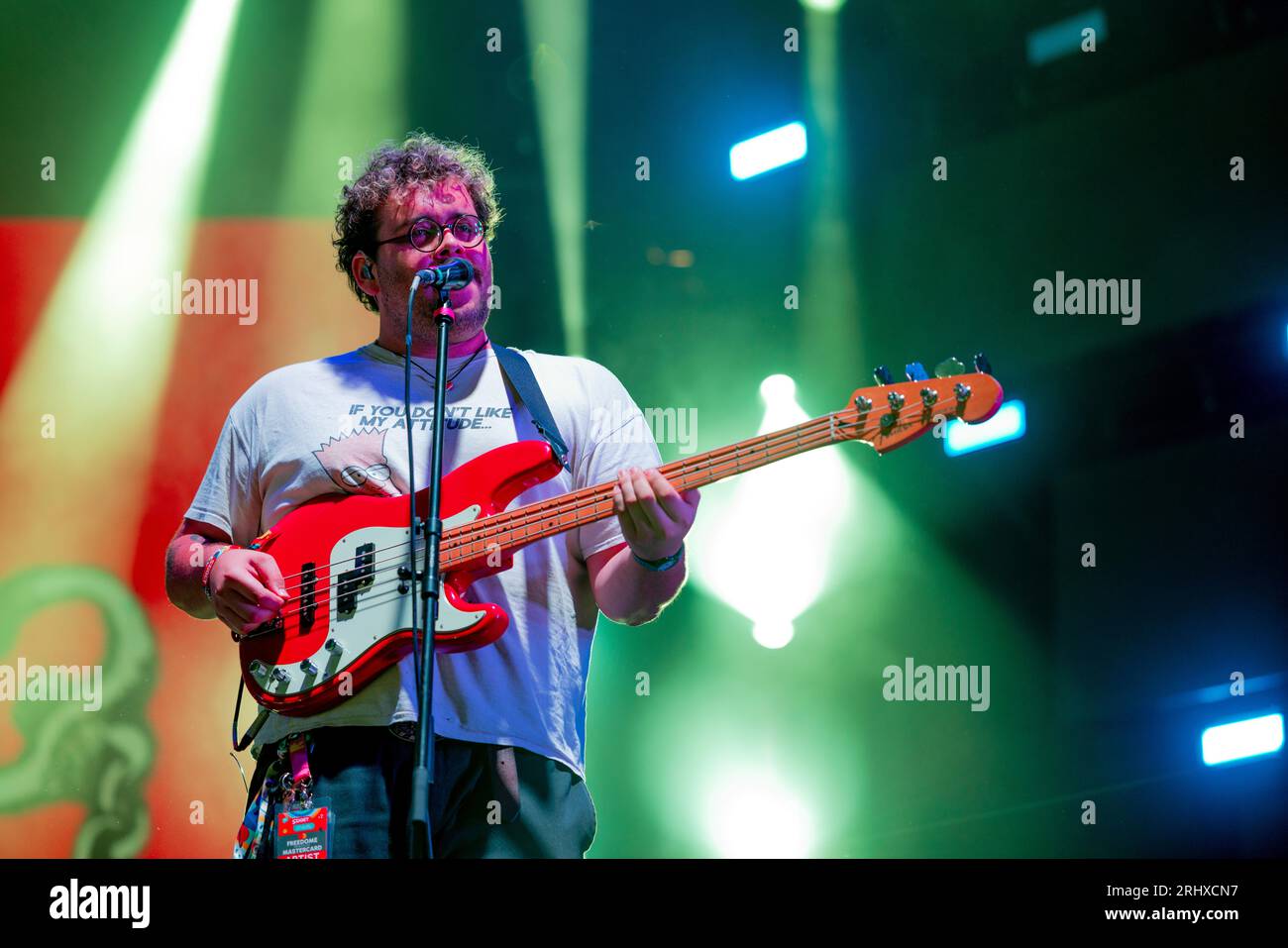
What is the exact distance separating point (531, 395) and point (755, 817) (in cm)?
188

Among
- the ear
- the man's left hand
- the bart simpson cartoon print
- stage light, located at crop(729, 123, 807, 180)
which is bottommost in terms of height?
the man's left hand

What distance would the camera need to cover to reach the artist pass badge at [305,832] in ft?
8.86

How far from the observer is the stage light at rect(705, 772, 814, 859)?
4.41m

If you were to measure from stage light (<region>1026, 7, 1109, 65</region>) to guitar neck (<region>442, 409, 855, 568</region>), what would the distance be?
2.30 m

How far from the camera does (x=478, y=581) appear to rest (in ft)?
9.77

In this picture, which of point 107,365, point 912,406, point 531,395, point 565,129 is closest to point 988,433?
point 912,406

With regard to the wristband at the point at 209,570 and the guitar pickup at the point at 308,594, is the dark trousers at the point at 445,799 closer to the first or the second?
the guitar pickup at the point at 308,594

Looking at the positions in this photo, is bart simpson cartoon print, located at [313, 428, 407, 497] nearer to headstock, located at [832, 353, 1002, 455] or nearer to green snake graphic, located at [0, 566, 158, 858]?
headstock, located at [832, 353, 1002, 455]

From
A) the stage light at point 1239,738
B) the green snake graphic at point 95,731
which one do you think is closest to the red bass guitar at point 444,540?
the green snake graphic at point 95,731

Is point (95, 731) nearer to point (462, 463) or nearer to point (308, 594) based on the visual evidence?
point (308, 594)

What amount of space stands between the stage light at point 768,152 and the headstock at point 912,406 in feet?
5.60

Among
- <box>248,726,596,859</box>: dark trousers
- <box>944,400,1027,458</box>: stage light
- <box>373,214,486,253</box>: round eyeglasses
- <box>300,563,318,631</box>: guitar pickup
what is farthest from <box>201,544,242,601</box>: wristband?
<box>944,400,1027,458</box>: stage light
